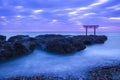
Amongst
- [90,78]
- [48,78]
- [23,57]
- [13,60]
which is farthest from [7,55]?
[90,78]

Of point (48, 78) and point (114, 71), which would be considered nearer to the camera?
point (48, 78)

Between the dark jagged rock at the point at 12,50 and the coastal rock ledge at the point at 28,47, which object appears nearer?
the dark jagged rock at the point at 12,50

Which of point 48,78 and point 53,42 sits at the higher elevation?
point 53,42

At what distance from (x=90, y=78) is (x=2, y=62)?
10566mm

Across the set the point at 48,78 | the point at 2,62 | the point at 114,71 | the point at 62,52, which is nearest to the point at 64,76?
the point at 48,78

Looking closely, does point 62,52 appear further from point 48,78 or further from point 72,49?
point 48,78

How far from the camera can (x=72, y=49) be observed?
89.4 feet

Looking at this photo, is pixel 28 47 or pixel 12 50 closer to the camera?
pixel 12 50

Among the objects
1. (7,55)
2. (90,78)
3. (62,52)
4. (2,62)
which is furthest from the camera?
(62,52)

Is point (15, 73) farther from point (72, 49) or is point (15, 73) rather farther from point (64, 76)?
point (72, 49)

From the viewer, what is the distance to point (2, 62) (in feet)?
59.9

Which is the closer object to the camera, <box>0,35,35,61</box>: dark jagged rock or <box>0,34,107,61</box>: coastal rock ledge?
<box>0,35,35,61</box>: dark jagged rock

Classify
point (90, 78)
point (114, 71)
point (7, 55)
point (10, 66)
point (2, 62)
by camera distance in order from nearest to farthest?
point (90, 78), point (114, 71), point (10, 66), point (2, 62), point (7, 55)

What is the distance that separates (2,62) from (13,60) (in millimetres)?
1475
